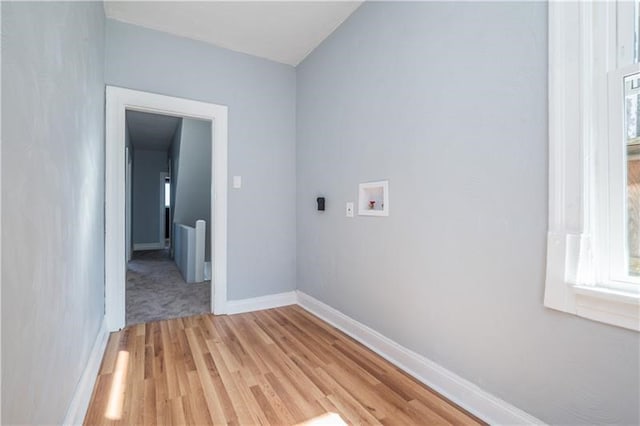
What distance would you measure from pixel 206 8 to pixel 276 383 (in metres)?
2.61

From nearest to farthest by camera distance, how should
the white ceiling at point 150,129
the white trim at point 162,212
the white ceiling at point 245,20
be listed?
the white ceiling at point 245,20, the white ceiling at point 150,129, the white trim at point 162,212

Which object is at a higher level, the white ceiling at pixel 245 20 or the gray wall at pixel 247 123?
the white ceiling at pixel 245 20

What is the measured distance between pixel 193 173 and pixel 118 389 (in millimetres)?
3774

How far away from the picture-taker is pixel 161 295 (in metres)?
3.36

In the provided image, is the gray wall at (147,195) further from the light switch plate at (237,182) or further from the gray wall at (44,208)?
the gray wall at (44,208)

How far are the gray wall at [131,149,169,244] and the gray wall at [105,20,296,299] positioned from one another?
5621 mm

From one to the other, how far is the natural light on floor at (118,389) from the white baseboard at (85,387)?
0.31 ft

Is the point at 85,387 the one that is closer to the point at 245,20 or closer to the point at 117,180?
the point at 117,180

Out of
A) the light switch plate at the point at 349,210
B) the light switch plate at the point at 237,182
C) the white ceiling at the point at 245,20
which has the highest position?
the white ceiling at the point at 245,20

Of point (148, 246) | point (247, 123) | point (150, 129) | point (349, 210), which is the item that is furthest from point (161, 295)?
point (148, 246)

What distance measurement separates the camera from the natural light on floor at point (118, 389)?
1.43 m

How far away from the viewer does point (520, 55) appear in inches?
50.1

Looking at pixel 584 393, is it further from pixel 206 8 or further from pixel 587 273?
pixel 206 8

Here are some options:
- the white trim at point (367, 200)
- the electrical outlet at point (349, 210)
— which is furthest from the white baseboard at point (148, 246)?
the white trim at point (367, 200)
